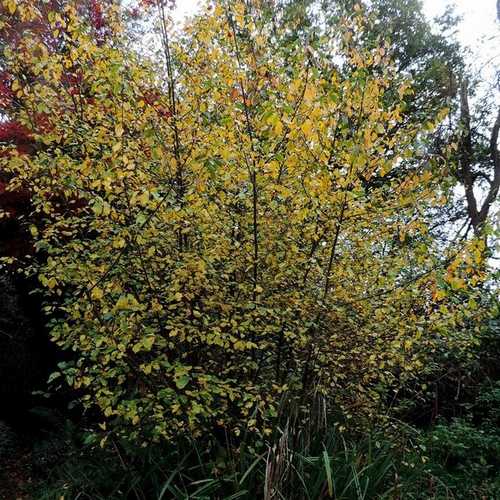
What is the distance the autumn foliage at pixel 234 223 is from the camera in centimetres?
263

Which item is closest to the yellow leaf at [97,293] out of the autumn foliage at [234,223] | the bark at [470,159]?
the autumn foliage at [234,223]

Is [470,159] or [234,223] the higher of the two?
[470,159]

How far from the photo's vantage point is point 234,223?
324 cm

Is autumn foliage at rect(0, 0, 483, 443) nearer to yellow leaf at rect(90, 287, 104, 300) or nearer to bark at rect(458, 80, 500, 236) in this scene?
yellow leaf at rect(90, 287, 104, 300)

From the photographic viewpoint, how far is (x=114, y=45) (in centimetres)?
338

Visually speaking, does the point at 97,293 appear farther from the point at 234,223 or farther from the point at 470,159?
the point at 470,159

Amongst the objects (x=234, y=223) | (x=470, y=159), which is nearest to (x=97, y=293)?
(x=234, y=223)

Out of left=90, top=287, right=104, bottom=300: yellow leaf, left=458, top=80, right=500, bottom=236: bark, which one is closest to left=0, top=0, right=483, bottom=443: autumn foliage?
left=90, top=287, right=104, bottom=300: yellow leaf

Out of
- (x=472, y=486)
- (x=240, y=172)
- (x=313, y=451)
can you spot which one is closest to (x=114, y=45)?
(x=240, y=172)

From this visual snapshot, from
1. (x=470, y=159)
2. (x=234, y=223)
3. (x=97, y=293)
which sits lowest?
(x=97, y=293)

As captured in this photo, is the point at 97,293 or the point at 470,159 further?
the point at 470,159

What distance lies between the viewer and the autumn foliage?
2.63 m

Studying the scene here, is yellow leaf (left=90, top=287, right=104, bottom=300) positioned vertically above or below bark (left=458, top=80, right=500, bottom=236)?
below

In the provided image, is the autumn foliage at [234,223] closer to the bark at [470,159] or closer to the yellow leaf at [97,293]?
the yellow leaf at [97,293]
